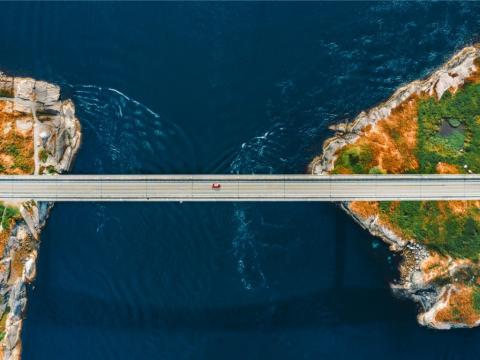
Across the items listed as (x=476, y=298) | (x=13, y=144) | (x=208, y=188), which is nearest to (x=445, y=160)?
(x=476, y=298)

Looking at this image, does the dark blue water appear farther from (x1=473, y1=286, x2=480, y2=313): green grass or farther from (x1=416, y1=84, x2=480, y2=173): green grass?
(x1=473, y1=286, x2=480, y2=313): green grass

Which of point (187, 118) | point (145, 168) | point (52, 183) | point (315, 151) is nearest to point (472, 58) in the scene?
point (315, 151)

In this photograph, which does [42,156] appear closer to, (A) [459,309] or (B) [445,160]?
(B) [445,160]

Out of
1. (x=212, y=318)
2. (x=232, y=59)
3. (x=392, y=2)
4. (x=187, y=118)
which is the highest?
(x=392, y=2)

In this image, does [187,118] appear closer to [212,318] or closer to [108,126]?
[108,126]

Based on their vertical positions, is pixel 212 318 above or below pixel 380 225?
below

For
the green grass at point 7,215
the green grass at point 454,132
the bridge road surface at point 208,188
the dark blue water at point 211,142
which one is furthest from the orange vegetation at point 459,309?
the green grass at point 7,215

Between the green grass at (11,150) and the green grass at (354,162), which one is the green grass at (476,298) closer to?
the green grass at (354,162)

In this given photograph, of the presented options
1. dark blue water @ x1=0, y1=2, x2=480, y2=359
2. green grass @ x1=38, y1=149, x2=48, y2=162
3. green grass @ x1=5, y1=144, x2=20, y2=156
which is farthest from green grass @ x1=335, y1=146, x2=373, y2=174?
green grass @ x1=5, y1=144, x2=20, y2=156
